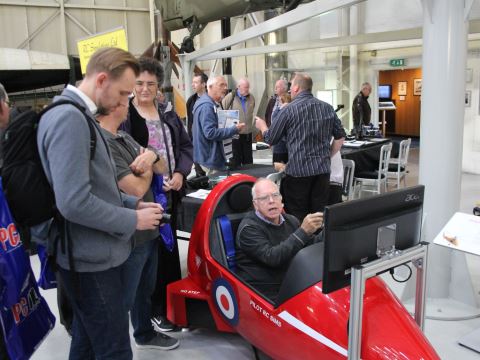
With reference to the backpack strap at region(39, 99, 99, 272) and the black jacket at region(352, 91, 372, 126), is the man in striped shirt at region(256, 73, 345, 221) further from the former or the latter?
the black jacket at region(352, 91, 372, 126)

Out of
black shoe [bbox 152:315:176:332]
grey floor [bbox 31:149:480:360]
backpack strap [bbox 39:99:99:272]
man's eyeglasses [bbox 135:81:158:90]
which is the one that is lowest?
grey floor [bbox 31:149:480:360]

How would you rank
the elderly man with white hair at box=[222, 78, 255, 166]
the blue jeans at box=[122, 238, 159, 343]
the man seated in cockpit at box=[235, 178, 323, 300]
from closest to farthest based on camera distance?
the blue jeans at box=[122, 238, 159, 343]
the man seated in cockpit at box=[235, 178, 323, 300]
the elderly man with white hair at box=[222, 78, 255, 166]

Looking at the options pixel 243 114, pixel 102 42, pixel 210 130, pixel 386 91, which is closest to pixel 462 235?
pixel 210 130

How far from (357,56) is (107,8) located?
8.55 m

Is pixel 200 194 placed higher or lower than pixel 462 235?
higher

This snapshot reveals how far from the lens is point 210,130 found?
4129mm

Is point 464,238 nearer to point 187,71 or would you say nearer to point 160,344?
point 160,344

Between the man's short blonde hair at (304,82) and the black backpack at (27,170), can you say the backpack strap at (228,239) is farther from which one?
the man's short blonde hair at (304,82)

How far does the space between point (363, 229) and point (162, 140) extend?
151cm

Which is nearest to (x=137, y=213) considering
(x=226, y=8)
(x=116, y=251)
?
(x=116, y=251)

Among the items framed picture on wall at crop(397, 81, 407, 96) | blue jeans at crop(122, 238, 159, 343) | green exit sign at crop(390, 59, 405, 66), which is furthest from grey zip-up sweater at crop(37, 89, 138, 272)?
framed picture on wall at crop(397, 81, 407, 96)

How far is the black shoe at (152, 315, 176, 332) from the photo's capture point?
297 centimetres

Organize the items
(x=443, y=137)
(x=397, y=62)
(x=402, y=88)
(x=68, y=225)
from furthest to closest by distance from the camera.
→ (x=402, y=88), (x=397, y=62), (x=443, y=137), (x=68, y=225)

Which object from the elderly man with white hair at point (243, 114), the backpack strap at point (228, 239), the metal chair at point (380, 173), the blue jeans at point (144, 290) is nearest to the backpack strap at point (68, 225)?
the blue jeans at point (144, 290)
